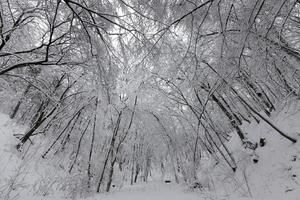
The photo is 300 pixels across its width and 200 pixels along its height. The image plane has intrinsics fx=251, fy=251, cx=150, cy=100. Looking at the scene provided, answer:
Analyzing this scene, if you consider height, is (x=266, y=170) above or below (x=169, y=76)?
below

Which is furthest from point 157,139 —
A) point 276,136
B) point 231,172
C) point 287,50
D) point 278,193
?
point 287,50

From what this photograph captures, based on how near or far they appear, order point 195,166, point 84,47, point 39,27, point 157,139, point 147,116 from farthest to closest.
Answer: point 157,139 → point 147,116 → point 195,166 → point 39,27 → point 84,47

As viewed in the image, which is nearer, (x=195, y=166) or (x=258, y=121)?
(x=258, y=121)

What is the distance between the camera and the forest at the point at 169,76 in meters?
2.91

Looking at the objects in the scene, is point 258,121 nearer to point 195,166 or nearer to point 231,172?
point 231,172

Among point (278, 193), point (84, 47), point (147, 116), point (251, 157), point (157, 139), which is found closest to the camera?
point (84, 47)

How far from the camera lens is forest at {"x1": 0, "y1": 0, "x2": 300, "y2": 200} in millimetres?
2912

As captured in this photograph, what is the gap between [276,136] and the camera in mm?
5477

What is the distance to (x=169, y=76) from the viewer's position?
5.19m

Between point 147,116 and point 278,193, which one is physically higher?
point 147,116

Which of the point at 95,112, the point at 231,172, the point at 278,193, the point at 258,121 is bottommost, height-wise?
the point at 278,193

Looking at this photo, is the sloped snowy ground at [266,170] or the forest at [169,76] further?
the sloped snowy ground at [266,170]

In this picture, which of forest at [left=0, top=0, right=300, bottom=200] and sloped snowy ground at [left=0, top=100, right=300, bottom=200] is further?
sloped snowy ground at [left=0, top=100, right=300, bottom=200]

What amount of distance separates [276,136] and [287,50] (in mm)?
2637
